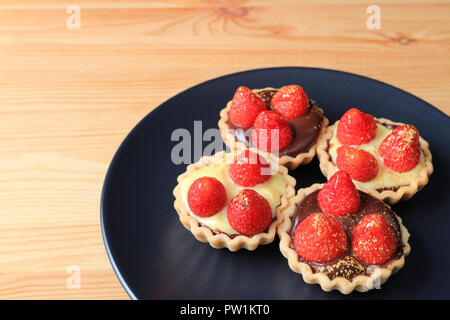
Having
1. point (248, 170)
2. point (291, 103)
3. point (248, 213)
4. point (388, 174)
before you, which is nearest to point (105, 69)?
point (291, 103)

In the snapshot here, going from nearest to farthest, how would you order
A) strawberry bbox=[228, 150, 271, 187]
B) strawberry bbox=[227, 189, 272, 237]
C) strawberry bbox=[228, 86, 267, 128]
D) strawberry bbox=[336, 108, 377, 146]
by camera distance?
strawberry bbox=[227, 189, 272, 237]
strawberry bbox=[228, 150, 271, 187]
strawberry bbox=[336, 108, 377, 146]
strawberry bbox=[228, 86, 267, 128]

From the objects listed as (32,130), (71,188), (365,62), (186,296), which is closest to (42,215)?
(71,188)

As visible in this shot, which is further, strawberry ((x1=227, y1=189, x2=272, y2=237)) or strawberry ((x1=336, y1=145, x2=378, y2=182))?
strawberry ((x1=336, y1=145, x2=378, y2=182))

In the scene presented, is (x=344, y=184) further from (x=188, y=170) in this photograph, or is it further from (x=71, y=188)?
(x=71, y=188)

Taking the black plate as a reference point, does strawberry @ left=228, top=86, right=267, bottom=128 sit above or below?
above

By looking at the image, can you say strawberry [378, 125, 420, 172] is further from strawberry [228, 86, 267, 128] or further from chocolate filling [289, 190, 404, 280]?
strawberry [228, 86, 267, 128]

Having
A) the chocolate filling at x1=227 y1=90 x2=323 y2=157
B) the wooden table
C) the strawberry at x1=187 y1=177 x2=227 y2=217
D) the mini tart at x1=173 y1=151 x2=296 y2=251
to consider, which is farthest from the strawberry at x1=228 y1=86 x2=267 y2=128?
the wooden table
